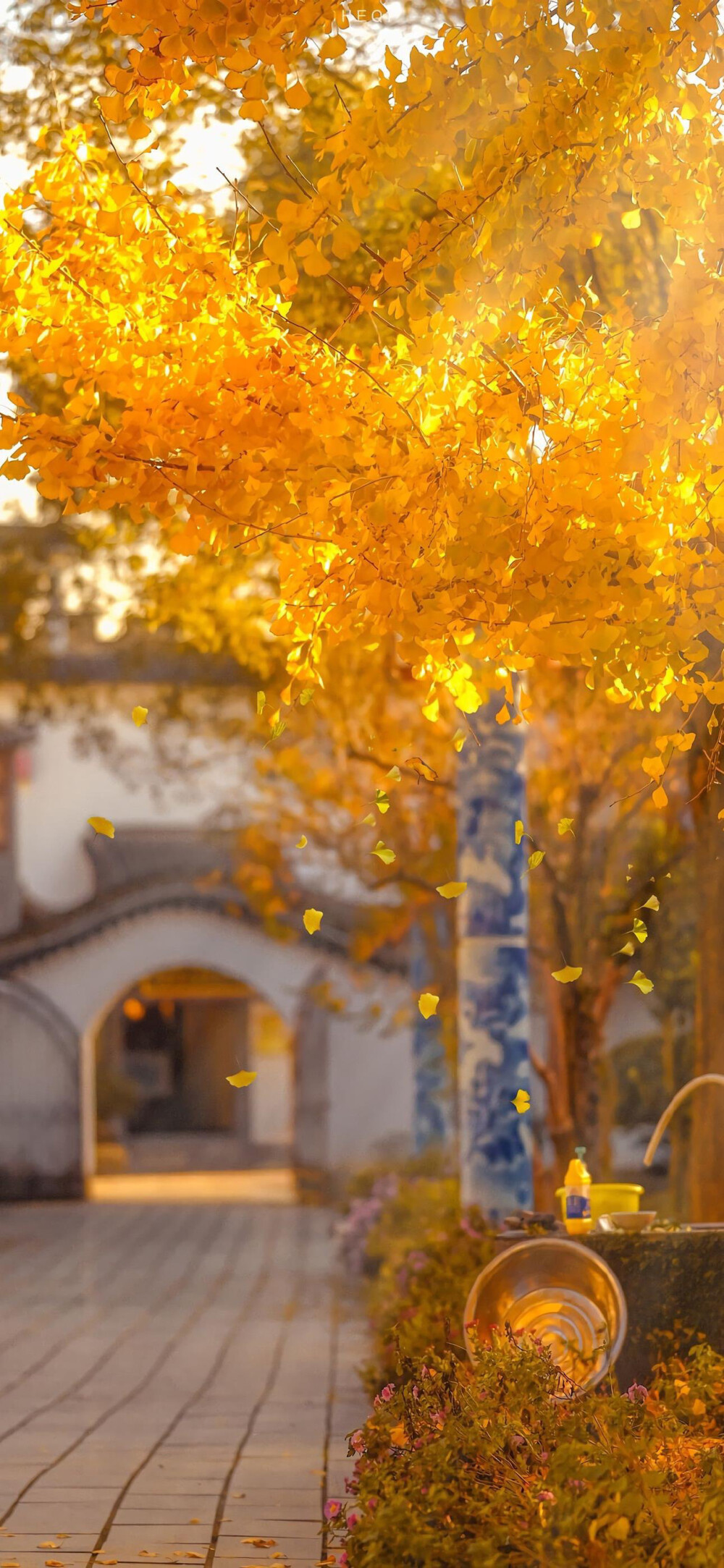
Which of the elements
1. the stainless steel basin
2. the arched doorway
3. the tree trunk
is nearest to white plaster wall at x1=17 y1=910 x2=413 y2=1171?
the arched doorway

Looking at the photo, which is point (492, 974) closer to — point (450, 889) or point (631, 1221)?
point (631, 1221)

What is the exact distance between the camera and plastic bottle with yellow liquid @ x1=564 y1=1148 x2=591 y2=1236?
576 centimetres

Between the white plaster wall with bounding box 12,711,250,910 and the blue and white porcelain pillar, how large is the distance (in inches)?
643

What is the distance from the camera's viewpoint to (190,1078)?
29.5 metres

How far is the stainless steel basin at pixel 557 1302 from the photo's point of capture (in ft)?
16.4

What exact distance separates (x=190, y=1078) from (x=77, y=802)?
639 cm

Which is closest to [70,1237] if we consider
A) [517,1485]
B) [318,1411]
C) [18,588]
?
[18,588]

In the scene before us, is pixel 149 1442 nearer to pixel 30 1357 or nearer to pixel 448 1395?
pixel 30 1357

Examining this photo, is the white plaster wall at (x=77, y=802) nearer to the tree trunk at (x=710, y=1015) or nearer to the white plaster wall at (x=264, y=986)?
the white plaster wall at (x=264, y=986)

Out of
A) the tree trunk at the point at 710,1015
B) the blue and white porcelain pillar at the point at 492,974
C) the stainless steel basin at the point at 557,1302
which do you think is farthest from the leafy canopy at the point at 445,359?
the blue and white porcelain pillar at the point at 492,974

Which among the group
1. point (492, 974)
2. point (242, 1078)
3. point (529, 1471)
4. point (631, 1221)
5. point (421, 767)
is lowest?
point (529, 1471)

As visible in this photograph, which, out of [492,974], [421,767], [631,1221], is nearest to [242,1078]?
[421,767]

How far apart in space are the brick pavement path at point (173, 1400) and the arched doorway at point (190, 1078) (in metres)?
11.2

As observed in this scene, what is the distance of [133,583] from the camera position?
10.9 metres
